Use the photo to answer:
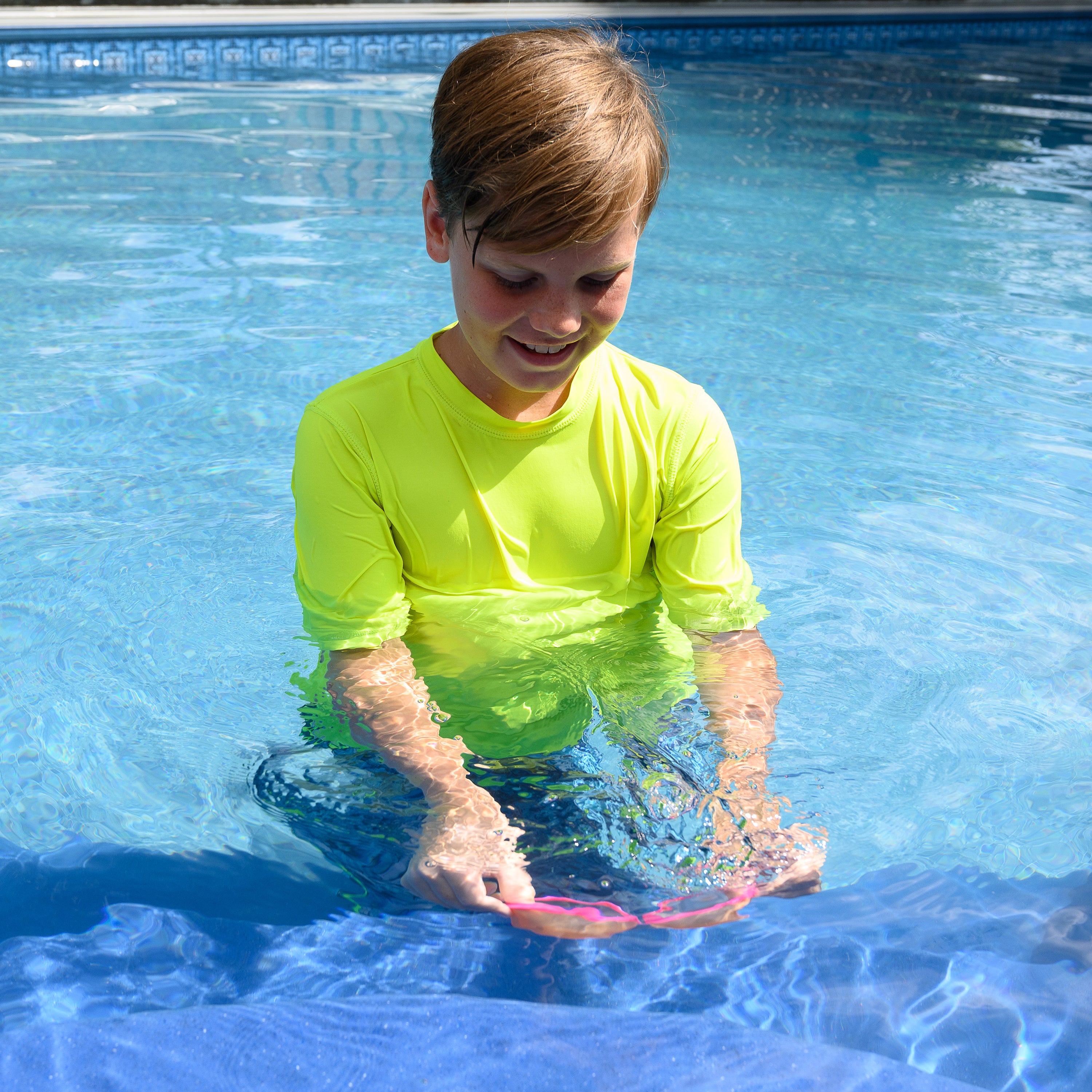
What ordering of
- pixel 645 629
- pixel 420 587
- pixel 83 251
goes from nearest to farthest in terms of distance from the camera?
pixel 420 587 → pixel 645 629 → pixel 83 251

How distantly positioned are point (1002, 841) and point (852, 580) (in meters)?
1.16

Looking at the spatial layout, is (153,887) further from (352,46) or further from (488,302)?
(352,46)

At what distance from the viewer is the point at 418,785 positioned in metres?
1.90

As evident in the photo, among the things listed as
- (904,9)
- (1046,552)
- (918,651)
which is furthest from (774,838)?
(904,9)

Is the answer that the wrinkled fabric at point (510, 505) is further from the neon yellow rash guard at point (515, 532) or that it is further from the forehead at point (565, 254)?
the forehead at point (565, 254)

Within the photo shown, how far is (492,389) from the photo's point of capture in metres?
1.99

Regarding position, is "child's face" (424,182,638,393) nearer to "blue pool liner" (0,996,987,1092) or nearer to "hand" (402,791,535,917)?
"hand" (402,791,535,917)

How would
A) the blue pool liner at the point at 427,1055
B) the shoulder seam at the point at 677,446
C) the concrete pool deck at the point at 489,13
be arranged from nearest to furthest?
the blue pool liner at the point at 427,1055, the shoulder seam at the point at 677,446, the concrete pool deck at the point at 489,13

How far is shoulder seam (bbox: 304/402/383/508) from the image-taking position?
6.30 feet

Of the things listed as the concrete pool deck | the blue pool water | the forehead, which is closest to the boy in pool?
the forehead

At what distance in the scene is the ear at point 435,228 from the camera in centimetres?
175

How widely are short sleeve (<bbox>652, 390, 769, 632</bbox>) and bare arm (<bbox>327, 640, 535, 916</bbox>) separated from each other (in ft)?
1.70

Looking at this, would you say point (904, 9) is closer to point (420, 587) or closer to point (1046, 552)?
point (1046, 552)

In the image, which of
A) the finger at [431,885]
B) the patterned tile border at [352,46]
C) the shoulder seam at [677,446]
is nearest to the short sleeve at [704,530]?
the shoulder seam at [677,446]
